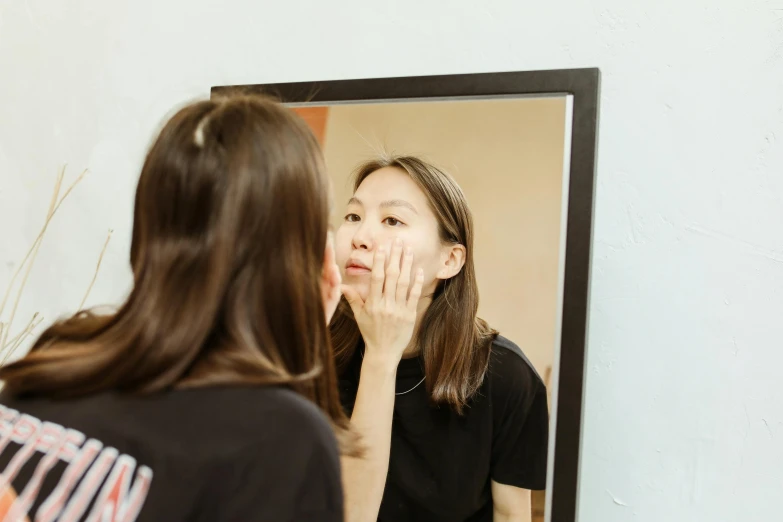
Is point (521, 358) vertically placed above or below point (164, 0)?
below

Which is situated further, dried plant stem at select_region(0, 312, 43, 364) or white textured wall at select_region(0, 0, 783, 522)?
dried plant stem at select_region(0, 312, 43, 364)

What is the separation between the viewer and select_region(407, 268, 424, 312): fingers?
0.83 meters

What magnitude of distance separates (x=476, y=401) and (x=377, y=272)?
175 millimetres

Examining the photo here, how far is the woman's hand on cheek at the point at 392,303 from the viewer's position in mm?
833

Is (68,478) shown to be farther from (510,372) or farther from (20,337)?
(20,337)

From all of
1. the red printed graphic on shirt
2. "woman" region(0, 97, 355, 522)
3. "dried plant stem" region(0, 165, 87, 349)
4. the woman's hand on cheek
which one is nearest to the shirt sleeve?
the woman's hand on cheek

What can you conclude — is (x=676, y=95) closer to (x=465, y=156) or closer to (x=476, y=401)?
(x=465, y=156)

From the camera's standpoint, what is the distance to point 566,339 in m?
0.80

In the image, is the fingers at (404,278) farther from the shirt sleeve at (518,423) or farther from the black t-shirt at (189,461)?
the black t-shirt at (189,461)

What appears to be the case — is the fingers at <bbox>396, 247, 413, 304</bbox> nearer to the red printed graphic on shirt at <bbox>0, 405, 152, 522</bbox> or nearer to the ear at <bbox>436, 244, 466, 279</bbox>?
the ear at <bbox>436, 244, 466, 279</bbox>

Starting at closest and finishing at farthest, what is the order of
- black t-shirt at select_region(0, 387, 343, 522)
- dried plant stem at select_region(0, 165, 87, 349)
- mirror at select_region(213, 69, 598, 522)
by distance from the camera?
black t-shirt at select_region(0, 387, 343, 522) < mirror at select_region(213, 69, 598, 522) < dried plant stem at select_region(0, 165, 87, 349)

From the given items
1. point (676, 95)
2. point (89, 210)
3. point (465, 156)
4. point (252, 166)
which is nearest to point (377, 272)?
point (465, 156)

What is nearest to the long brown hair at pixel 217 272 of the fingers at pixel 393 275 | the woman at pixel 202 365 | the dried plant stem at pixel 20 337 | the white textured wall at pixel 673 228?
the woman at pixel 202 365

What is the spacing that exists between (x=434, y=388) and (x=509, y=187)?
232 millimetres
